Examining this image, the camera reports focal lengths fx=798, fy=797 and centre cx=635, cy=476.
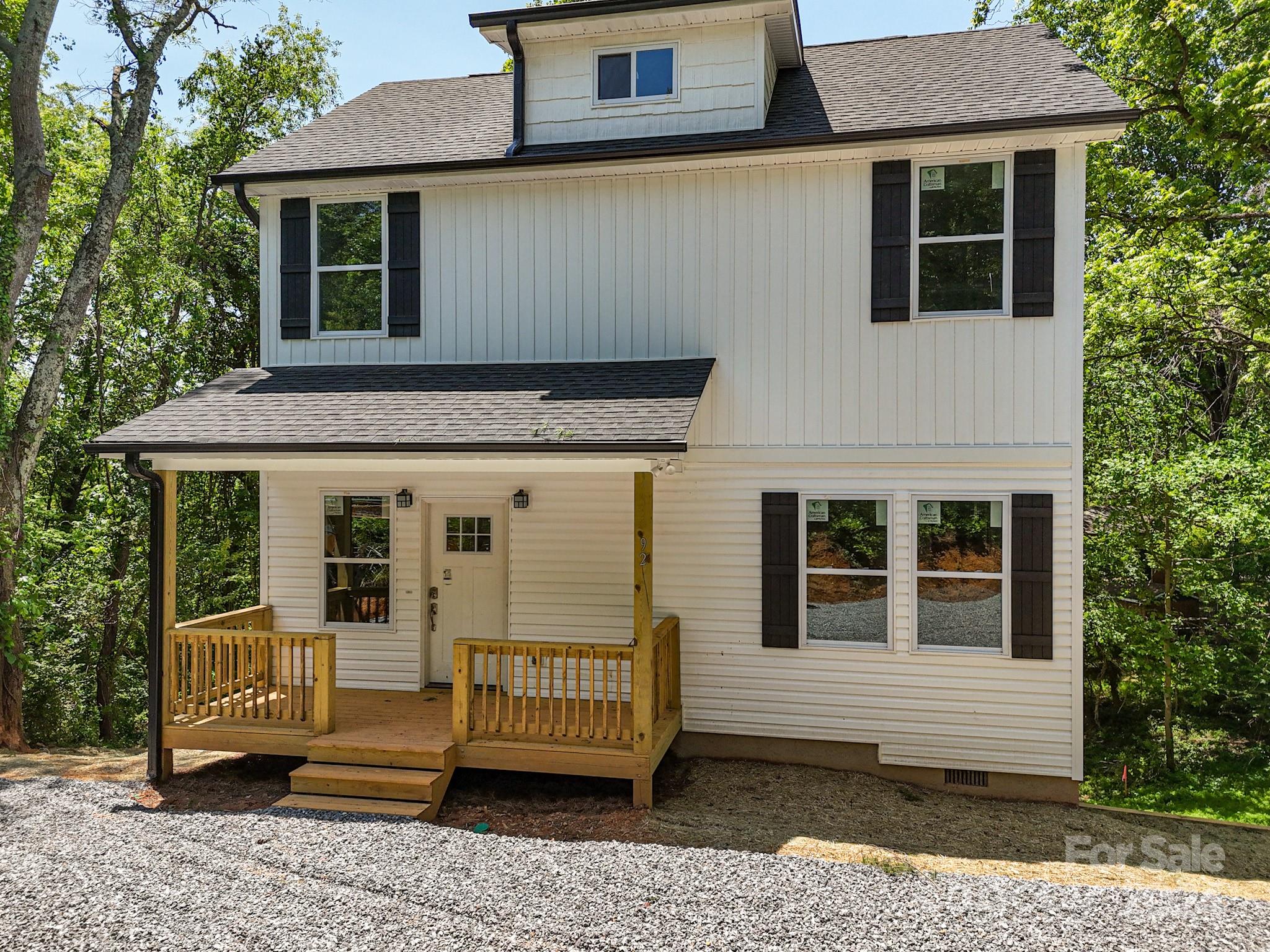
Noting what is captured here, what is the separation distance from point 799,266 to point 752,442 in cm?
178

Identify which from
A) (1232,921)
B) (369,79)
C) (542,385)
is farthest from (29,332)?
(1232,921)

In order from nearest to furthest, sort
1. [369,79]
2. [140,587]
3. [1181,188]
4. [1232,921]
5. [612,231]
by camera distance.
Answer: [1232,921], [612,231], [1181,188], [140,587], [369,79]

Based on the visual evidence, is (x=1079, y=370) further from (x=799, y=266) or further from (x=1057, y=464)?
(x=799, y=266)

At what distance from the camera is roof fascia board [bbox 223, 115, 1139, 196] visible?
22.8 feet

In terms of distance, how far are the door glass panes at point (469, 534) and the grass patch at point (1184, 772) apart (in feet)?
25.1

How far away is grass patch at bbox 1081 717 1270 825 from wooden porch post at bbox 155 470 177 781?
9.89 metres

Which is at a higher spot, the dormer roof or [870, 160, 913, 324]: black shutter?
the dormer roof

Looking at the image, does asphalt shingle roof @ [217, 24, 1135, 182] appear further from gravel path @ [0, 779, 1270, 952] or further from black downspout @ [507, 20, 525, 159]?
gravel path @ [0, 779, 1270, 952]

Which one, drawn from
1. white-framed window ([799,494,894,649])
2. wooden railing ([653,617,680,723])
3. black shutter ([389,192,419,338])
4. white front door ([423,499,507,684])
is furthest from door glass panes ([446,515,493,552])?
white-framed window ([799,494,894,649])

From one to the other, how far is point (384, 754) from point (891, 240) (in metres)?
6.48

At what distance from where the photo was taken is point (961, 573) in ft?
24.2

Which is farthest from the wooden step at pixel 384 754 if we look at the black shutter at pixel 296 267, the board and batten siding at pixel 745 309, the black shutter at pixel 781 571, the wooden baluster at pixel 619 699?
the black shutter at pixel 296 267

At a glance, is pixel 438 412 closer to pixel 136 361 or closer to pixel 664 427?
pixel 664 427

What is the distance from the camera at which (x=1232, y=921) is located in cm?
443
